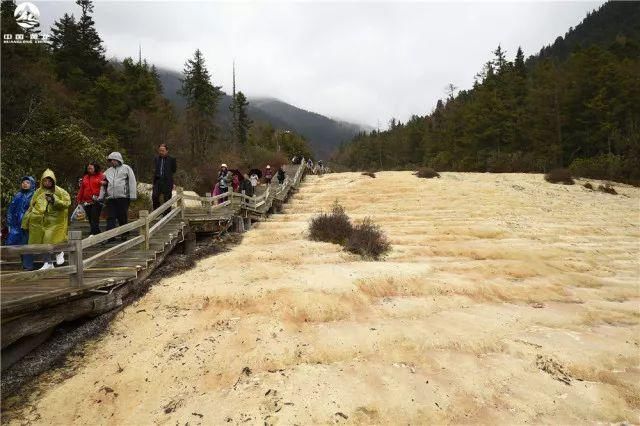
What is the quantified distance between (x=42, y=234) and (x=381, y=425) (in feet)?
20.8

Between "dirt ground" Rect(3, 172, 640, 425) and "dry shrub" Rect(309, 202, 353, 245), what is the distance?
2.63ft

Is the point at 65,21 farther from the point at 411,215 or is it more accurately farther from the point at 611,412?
the point at 611,412

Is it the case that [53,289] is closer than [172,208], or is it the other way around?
[53,289]

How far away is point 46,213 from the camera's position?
6.31m

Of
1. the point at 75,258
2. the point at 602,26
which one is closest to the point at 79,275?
the point at 75,258

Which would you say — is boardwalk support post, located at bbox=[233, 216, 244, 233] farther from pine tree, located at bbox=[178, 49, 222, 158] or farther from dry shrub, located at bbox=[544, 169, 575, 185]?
pine tree, located at bbox=[178, 49, 222, 158]

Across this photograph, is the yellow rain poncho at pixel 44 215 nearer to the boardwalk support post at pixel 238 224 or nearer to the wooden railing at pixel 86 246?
the wooden railing at pixel 86 246

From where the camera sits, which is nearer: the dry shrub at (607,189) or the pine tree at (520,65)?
the dry shrub at (607,189)

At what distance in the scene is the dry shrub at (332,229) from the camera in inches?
445

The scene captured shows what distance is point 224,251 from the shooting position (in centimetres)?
1019

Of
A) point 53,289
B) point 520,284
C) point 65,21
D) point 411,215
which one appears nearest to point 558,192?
point 411,215

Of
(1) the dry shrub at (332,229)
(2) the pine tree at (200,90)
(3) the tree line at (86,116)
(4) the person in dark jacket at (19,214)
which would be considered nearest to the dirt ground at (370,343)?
(1) the dry shrub at (332,229)

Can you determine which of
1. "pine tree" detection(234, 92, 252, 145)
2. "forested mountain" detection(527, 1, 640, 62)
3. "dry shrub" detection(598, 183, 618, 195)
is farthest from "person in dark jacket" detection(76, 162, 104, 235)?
"forested mountain" detection(527, 1, 640, 62)

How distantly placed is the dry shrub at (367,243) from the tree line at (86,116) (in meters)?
11.2
